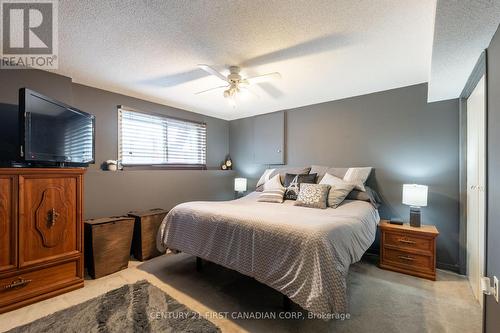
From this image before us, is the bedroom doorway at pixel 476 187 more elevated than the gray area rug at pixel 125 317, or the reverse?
the bedroom doorway at pixel 476 187

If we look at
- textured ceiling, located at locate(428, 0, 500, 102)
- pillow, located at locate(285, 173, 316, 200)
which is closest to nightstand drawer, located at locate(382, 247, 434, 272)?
pillow, located at locate(285, 173, 316, 200)

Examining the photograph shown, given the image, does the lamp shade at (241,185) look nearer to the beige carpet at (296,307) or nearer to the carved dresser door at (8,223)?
the beige carpet at (296,307)

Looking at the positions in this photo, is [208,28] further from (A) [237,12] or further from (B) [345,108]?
(B) [345,108]

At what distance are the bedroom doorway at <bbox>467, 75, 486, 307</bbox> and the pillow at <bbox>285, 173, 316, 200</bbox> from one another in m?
1.66

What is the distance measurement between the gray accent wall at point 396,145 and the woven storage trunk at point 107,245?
2828 mm

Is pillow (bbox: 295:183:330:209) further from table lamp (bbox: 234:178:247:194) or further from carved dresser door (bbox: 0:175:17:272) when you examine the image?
carved dresser door (bbox: 0:175:17:272)

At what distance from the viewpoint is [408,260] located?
257 cm

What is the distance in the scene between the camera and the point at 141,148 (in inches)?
142

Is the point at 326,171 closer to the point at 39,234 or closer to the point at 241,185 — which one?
the point at 241,185

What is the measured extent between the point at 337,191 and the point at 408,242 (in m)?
0.93

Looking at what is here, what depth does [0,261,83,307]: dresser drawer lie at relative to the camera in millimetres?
1894

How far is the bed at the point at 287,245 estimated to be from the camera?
1478mm

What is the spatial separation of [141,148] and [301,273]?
3.10 metres

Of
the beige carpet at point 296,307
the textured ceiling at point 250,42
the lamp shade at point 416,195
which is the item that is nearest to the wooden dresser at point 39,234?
the beige carpet at point 296,307
